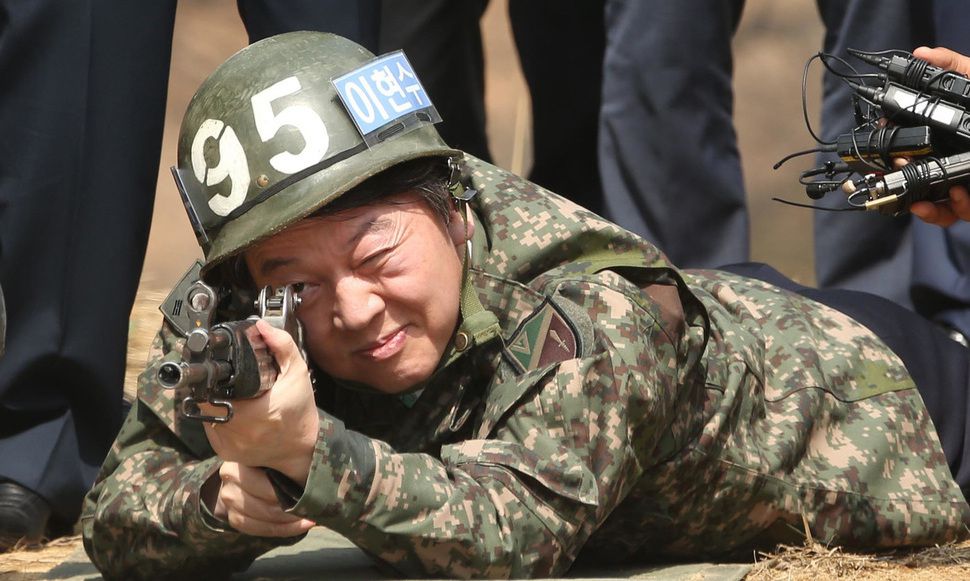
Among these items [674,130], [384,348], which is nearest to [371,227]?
[384,348]

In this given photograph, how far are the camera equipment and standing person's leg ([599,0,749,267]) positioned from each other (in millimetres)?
2150

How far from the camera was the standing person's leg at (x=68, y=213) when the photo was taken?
4137 millimetres

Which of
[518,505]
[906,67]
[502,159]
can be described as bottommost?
[502,159]

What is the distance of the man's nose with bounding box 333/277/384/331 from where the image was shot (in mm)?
3074

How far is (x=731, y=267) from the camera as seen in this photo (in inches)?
187

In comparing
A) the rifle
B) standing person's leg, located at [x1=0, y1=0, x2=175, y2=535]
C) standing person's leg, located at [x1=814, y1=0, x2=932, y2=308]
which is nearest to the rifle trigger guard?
the rifle

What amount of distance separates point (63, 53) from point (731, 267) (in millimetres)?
2016

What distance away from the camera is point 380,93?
3.33m

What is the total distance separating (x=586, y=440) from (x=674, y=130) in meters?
2.66

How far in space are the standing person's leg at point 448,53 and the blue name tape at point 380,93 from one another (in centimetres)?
273

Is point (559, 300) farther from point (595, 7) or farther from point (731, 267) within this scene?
point (595, 7)

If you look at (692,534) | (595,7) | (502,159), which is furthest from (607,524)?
(502,159)

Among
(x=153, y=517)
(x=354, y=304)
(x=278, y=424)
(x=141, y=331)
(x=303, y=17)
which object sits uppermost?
(x=303, y=17)

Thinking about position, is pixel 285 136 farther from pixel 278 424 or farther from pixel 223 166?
pixel 278 424
